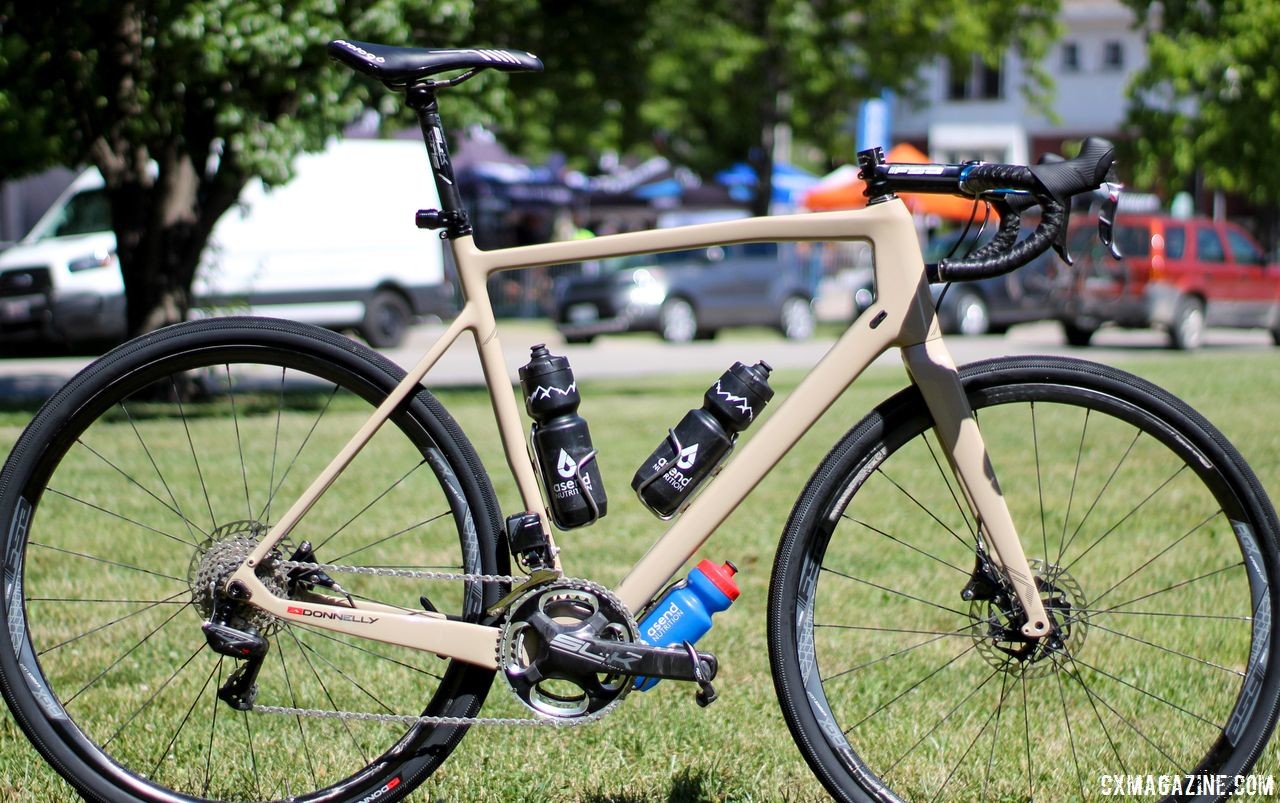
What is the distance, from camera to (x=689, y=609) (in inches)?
114

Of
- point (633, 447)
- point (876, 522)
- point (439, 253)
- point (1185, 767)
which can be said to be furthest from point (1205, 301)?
point (1185, 767)

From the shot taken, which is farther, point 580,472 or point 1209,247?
point 1209,247

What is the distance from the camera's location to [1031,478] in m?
7.69

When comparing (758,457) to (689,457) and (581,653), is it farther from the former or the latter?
(581,653)

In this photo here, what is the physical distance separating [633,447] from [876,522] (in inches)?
116

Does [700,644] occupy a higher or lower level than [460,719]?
lower

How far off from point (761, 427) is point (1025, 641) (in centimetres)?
67

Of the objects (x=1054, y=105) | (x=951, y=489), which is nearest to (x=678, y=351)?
(x=951, y=489)

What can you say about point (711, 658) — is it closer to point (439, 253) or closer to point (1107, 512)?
point (1107, 512)

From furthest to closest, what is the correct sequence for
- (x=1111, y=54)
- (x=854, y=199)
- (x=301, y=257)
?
(x=1111, y=54) → (x=854, y=199) → (x=301, y=257)

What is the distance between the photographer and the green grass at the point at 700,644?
138 inches

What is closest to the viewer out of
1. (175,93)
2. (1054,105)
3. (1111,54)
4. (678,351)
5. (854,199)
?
(175,93)

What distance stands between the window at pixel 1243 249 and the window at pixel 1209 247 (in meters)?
0.28

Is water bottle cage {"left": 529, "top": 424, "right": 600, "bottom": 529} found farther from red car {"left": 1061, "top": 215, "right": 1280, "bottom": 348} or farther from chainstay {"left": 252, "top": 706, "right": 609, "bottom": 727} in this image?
red car {"left": 1061, "top": 215, "right": 1280, "bottom": 348}
